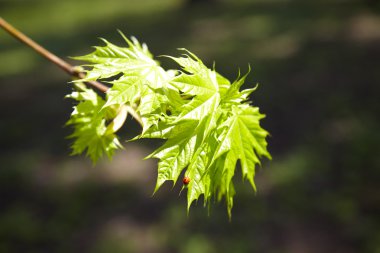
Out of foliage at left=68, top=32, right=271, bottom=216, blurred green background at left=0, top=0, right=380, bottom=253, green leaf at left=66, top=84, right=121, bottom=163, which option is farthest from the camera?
blurred green background at left=0, top=0, right=380, bottom=253

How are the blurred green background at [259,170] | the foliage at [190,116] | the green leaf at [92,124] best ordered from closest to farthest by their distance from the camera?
the foliage at [190,116] < the green leaf at [92,124] < the blurred green background at [259,170]

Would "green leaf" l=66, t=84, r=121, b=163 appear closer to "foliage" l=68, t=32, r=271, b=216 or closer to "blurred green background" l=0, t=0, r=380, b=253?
"foliage" l=68, t=32, r=271, b=216

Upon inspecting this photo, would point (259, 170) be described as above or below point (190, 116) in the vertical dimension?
below

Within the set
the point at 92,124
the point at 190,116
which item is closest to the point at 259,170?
the point at 92,124

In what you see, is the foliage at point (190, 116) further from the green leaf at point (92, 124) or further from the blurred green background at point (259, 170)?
the blurred green background at point (259, 170)

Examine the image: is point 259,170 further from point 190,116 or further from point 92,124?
point 190,116

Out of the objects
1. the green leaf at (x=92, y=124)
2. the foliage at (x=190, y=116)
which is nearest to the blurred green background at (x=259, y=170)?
the green leaf at (x=92, y=124)

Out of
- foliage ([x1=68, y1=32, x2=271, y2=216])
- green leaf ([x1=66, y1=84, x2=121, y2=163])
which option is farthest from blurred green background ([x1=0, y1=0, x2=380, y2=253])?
foliage ([x1=68, y1=32, x2=271, y2=216])

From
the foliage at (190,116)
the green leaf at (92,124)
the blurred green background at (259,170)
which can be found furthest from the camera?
the blurred green background at (259,170)
